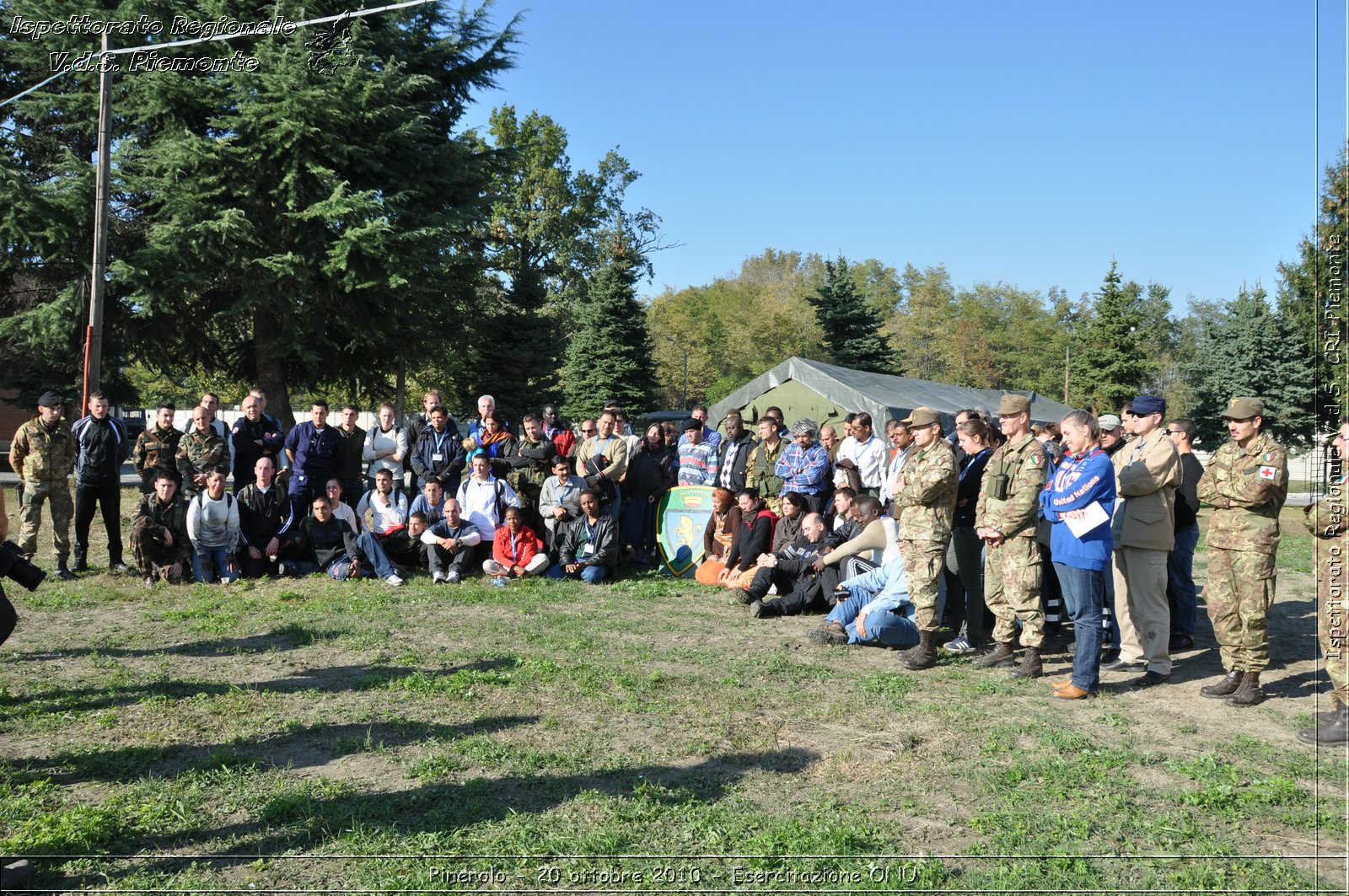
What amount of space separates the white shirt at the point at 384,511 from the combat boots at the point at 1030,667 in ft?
23.2

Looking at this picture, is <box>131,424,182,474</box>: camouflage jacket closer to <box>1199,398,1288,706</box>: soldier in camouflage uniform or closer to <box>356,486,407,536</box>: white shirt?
<box>356,486,407,536</box>: white shirt

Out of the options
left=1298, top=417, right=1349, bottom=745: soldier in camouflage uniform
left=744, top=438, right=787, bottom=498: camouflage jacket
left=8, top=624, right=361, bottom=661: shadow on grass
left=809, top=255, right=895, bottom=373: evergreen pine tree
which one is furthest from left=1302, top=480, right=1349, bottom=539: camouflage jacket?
left=809, top=255, right=895, bottom=373: evergreen pine tree

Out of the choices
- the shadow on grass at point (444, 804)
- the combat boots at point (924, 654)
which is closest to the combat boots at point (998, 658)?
the combat boots at point (924, 654)

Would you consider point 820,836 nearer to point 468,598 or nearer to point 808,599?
point 808,599

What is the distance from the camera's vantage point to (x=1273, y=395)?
105 feet

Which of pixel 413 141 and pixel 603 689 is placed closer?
pixel 603 689

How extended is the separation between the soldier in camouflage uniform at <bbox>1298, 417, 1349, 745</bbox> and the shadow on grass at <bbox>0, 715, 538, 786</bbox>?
471 centimetres

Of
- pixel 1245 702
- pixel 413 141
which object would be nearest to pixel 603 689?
pixel 1245 702

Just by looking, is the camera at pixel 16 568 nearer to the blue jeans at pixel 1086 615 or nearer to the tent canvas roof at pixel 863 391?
the blue jeans at pixel 1086 615

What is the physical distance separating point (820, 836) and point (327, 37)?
67.4ft

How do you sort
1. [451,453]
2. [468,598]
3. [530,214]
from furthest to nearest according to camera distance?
[530,214] → [451,453] → [468,598]

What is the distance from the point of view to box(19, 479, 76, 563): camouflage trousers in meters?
9.81

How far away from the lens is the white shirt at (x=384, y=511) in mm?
10680

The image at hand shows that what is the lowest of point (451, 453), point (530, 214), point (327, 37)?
point (451, 453)
